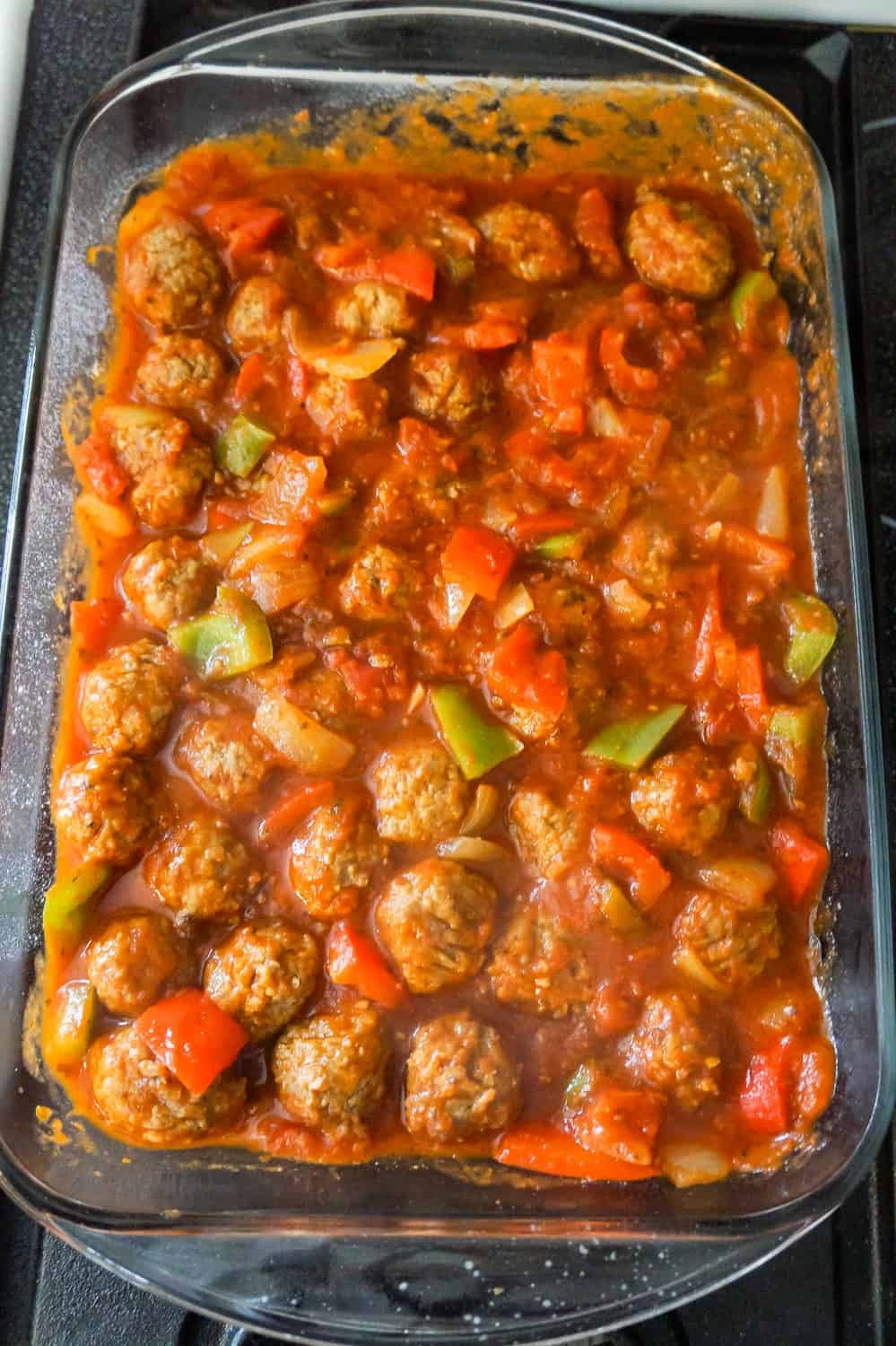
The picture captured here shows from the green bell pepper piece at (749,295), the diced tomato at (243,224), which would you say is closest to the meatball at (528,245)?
the green bell pepper piece at (749,295)

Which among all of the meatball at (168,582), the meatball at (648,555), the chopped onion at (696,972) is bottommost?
the chopped onion at (696,972)

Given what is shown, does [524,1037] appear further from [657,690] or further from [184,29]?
[184,29]

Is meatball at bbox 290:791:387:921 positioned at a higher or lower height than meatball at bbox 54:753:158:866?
lower

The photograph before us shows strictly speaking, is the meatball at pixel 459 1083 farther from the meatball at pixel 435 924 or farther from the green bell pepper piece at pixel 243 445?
the green bell pepper piece at pixel 243 445

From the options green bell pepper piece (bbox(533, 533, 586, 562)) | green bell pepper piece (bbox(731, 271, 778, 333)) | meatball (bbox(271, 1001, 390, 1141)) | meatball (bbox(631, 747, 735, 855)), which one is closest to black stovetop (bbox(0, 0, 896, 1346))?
green bell pepper piece (bbox(731, 271, 778, 333))

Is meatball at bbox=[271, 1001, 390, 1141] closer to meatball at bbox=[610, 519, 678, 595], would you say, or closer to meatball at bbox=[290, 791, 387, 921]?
meatball at bbox=[290, 791, 387, 921]

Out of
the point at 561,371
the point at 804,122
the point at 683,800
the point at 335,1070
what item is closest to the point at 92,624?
the point at 335,1070
